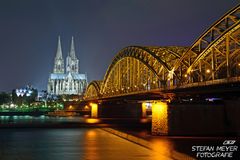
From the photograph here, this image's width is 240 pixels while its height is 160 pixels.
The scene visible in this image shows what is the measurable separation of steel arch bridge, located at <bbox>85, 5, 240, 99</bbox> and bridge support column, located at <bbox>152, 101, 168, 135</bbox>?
5.28m

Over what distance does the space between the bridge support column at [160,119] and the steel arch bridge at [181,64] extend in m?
5.28

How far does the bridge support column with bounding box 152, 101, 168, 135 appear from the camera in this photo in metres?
56.9

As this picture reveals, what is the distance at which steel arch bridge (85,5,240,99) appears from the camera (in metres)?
54.9

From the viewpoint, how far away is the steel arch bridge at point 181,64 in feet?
180

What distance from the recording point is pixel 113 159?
32.2m

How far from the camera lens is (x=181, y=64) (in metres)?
76.8

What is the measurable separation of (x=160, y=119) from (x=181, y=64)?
20.8 meters

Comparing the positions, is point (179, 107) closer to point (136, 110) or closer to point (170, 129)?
point (170, 129)

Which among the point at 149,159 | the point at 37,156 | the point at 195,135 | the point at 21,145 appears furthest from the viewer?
the point at 195,135

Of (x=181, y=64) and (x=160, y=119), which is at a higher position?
(x=181, y=64)

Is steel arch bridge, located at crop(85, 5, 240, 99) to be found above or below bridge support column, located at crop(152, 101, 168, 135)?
above

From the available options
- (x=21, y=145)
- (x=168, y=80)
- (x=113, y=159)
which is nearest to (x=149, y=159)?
(x=113, y=159)

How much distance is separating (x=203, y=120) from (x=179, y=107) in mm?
3683

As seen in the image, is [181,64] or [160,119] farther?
[181,64]
